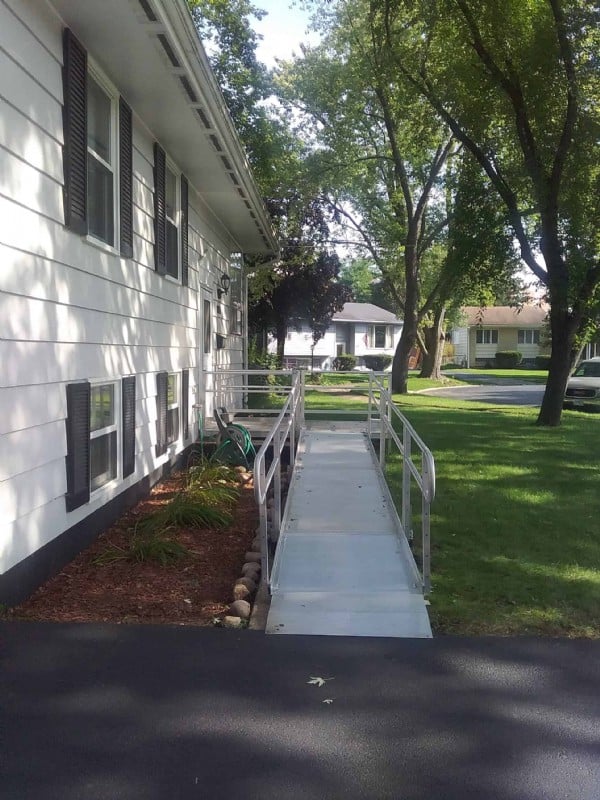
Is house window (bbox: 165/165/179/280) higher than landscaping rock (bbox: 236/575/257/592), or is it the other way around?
house window (bbox: 165/165/179/280)

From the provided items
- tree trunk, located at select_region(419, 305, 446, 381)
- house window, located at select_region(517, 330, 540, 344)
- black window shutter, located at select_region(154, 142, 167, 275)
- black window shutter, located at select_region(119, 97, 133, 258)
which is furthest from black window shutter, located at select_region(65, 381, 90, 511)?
house window, located at select_region(517, 330, 540, 344)

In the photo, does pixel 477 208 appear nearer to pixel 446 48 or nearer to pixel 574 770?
pixel 446 48

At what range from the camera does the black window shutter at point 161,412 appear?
328 inches

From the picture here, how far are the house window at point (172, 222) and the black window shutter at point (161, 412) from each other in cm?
134

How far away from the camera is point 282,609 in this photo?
15.3 ft

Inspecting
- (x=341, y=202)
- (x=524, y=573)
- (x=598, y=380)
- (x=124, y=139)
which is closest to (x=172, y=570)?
(x=524, y=573)

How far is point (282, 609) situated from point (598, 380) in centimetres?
1997

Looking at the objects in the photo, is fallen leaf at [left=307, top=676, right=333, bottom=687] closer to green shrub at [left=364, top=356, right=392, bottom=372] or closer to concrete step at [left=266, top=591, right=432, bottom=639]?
concrete step at [left=266, top=591, right=432, bottom=639]

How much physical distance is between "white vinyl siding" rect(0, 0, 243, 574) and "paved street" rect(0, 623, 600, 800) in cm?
104

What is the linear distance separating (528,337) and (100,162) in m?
57.6

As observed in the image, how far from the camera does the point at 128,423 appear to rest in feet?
23.0

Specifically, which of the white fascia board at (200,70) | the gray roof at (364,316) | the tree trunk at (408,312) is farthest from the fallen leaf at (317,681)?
the gray roof at (364,316)

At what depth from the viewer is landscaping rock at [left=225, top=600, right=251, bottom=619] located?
4.61m

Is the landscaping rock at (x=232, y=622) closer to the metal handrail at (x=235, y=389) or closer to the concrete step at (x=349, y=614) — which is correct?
the concrete step at (x=349, y=614)
